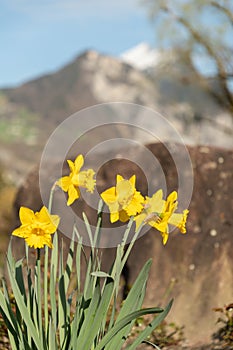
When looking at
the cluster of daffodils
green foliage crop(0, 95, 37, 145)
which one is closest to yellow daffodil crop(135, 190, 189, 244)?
the cluster of daffodils

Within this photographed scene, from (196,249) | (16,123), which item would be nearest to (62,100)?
(16,123)

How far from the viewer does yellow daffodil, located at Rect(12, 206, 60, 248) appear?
254 cm

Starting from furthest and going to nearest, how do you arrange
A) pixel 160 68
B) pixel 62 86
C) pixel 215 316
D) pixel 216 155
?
pixel 62 86, pixel 160 68, pixel 216 155, pixel 215 316

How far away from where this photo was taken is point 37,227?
2.57m

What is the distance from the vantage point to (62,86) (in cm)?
5603

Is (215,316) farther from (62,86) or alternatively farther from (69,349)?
(62,86)

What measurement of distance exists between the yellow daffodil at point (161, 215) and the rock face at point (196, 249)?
8.51 feet

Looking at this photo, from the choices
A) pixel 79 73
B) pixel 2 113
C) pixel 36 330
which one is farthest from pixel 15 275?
pixel 79 73

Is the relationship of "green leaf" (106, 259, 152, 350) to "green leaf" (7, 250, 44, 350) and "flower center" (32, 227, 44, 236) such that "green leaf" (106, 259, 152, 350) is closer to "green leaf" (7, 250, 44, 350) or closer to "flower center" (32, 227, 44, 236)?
"green leaf" (7, 250, 44, 350)

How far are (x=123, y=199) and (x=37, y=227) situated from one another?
1.25 feet

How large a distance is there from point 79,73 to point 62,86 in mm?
4176

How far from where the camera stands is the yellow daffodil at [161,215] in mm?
2527

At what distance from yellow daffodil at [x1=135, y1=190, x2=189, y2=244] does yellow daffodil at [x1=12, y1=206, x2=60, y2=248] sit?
372mm

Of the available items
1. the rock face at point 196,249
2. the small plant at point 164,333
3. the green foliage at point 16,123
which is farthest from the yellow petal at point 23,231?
the green foliage at point 16,123
